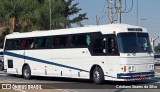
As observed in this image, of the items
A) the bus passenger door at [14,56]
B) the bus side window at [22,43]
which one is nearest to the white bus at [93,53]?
the bus side window at [22,43]

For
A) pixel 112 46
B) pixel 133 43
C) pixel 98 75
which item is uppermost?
pixel 133 43

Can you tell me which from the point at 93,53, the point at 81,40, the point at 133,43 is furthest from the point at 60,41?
the point at 133,43

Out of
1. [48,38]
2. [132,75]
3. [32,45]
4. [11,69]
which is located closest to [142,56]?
[132,75]

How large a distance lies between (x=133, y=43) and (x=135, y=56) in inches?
26.7

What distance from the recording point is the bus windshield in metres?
21.3

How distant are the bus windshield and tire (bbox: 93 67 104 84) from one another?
172cm

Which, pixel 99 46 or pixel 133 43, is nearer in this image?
pixel 133 43

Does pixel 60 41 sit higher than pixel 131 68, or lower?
higher

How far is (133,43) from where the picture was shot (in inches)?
855

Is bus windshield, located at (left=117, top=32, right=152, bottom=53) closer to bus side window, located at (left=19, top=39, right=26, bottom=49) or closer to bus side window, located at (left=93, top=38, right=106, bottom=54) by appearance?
bus side window, located at (left=93, top=38, right=106, bottom=54)

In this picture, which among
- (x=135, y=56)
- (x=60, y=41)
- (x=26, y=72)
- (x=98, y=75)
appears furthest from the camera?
(x=26, y=72)

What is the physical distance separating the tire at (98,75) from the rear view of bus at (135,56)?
1083mm

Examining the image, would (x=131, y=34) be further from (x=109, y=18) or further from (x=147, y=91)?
(x=109, y=18)

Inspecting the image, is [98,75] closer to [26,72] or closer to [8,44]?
[26,72]
